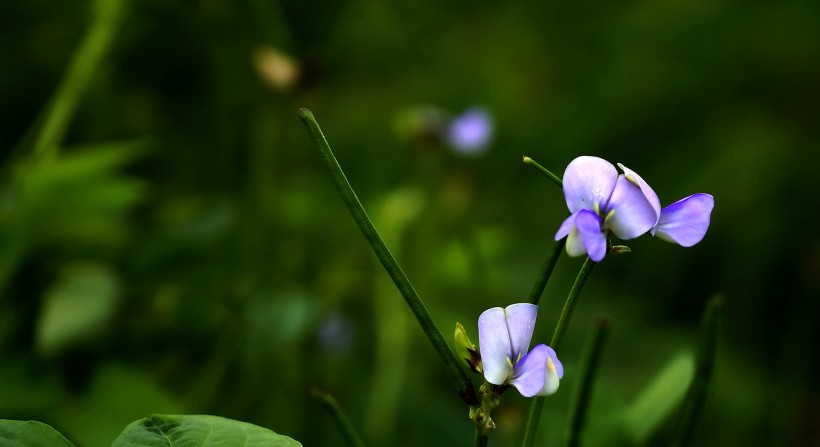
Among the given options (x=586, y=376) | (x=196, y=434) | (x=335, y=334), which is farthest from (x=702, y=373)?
(x=335, y=334)

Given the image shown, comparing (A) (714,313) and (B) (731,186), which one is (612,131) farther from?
(A) (714,313)

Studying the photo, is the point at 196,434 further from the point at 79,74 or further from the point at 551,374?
the point at 79,74

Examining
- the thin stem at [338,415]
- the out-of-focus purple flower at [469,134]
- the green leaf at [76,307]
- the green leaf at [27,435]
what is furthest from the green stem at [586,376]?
the out-of-focus purple flower at [469,134]

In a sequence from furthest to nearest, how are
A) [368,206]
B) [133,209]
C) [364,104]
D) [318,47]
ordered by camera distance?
Result: [364,104] < [318,47] < [368,206] < [133,209]

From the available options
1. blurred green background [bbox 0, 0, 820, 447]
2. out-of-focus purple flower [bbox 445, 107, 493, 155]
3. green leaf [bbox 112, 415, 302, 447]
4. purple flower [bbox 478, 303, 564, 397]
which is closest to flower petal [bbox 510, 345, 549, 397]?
purple flower [bbox 478, 303, 564, 397]

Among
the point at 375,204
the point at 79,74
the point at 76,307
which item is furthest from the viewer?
the point at 375,204

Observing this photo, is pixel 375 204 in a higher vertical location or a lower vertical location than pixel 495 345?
lower

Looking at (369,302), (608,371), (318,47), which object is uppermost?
(318,47)

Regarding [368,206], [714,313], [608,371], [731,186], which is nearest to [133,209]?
[368,206]
